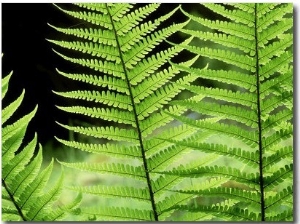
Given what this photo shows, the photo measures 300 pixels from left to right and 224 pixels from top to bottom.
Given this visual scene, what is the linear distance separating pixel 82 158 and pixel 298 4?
934mm

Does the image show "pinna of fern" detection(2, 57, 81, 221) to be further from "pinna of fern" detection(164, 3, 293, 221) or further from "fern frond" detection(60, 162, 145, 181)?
"pinna of fern" detection(164, 3, 293, 221)

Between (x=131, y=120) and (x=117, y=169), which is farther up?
(x=131, y=120)

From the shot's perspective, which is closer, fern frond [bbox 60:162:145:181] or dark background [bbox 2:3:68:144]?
fern frond [bbox 60:162:145:181]

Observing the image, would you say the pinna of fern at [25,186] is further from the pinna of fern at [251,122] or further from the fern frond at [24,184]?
the pinna of fern at [251,122]

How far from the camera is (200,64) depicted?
5.28 feet

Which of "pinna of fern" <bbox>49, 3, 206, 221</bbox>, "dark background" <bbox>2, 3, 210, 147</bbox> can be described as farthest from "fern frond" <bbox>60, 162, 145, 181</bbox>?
"dark background" <bbox>2, 3, 210, 147</bbox>

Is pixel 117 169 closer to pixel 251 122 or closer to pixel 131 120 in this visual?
pixel 131 120

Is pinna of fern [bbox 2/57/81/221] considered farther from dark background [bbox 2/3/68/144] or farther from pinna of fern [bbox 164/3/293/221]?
dark background [bbox 2/3/68/144]

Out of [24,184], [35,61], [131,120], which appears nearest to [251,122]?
[131,120]

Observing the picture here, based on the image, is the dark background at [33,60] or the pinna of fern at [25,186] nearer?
the pinna of fern at [25,186]

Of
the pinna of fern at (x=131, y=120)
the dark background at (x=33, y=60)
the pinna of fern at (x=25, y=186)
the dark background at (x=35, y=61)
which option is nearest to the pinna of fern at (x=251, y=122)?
the pinna of fern at (x=131, y=120)

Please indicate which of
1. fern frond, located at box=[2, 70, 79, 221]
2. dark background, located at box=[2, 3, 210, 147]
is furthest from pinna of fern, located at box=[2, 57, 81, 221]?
dark background, located at box=[2, 3, 210, 147]

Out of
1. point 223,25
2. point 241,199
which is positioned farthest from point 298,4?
point 241,199

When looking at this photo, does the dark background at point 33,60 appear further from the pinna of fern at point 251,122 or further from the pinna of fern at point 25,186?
the pinna of fern at point 251,122
